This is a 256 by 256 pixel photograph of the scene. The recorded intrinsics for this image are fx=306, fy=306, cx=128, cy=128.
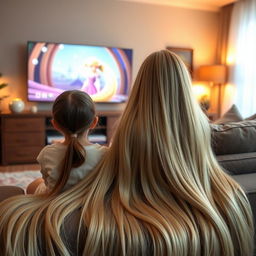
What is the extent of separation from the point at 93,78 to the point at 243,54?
7.67ft

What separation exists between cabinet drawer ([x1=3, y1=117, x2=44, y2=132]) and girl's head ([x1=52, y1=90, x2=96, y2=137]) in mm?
3024

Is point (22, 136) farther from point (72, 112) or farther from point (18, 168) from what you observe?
point (72, 112)

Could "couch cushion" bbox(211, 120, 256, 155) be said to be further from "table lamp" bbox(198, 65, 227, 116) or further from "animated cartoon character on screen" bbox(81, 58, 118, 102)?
"table lamp" bbox(198, 65, 227, 116)

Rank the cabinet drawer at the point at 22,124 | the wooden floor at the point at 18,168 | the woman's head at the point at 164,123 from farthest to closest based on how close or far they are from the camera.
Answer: the cabinet drawer at the point at 22,124
the wooden floor at the point at 18,168
the woman's head at the point at 164,123

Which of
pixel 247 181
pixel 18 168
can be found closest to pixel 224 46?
pixel 18 168

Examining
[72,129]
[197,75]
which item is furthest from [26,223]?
[197,75]

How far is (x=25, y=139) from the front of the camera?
3.99m

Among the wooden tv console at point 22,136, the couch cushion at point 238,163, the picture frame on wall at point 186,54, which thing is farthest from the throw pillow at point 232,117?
the picture frame on wall at point 186,54

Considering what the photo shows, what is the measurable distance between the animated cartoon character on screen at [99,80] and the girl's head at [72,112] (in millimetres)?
3399

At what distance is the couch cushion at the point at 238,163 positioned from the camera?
1.26 meters

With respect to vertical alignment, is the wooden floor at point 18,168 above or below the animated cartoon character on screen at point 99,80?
below

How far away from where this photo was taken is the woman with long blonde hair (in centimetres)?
79

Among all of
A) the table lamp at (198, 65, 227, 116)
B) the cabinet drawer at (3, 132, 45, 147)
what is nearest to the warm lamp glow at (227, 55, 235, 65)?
the table lamp at (198, 65, 227, 116)

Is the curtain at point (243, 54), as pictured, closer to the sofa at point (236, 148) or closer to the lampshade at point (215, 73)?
the lampshade at point (215, 73)
